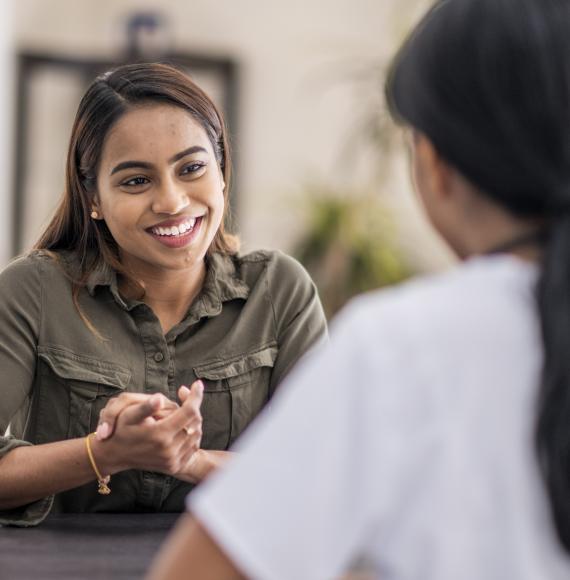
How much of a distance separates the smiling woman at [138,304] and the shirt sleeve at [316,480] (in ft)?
2.80

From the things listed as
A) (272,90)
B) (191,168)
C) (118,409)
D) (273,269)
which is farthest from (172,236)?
(272,90)

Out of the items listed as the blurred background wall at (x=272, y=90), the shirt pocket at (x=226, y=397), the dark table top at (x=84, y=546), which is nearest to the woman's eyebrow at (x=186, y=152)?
the shirt pocket at (x=226, y=397)

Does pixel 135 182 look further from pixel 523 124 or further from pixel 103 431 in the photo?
pixel 523 124

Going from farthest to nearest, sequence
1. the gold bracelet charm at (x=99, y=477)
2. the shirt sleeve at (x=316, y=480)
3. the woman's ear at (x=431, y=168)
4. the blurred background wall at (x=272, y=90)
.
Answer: the blurred background wall at (x=272, y=90) < the gold bracelet charm at (x=99, y=477) < the woman's ear at (x=431, y=168) < the shirt sleeve at (x=316, y=480)

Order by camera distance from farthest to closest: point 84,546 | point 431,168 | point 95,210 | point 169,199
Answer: point 95,210
point 169,199
point 84,546
point 431,168

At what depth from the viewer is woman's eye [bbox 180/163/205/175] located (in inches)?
69.4

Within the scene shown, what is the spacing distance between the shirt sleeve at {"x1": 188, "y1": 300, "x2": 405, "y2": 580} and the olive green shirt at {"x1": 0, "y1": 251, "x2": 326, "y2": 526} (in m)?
0.97

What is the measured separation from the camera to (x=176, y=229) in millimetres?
1759

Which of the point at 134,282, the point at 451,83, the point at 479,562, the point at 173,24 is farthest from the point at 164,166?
the point at 173,24

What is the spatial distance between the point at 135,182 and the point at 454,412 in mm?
1075

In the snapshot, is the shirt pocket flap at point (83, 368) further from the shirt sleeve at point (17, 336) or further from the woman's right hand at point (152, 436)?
the woman's right hand at point (152, 436)

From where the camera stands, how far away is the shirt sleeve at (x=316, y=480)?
77cm

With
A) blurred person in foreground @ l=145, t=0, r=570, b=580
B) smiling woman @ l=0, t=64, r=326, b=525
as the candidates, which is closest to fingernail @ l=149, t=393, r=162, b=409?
smiling woman @ l=0, t=64, r=326, b=525

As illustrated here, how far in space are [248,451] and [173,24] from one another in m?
4.79
